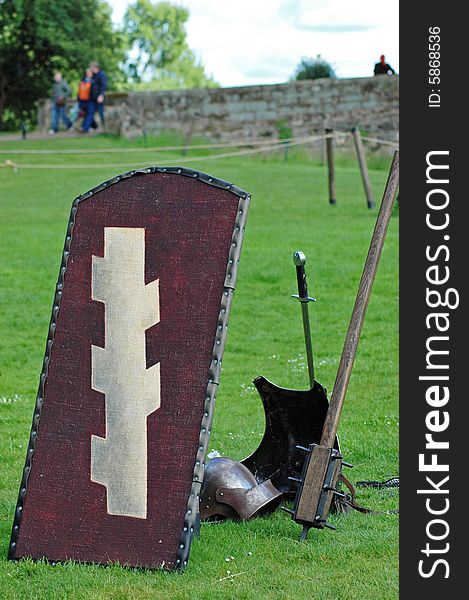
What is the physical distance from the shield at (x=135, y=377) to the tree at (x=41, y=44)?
30817 mm

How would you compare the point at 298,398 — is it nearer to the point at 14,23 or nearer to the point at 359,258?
the point at 359,258

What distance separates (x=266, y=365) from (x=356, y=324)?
3890mm

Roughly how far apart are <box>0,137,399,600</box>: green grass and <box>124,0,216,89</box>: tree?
62.3m

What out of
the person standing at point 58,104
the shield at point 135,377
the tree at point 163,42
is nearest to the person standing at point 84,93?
the person standing at point 58,104

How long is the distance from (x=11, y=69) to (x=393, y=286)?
93.0 feet

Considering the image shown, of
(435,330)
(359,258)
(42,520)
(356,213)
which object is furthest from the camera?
(356,213)

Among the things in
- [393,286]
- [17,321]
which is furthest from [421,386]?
[393,286]

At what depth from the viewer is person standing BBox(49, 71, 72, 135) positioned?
26.6m

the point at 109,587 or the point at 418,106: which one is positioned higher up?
the point at 418,106

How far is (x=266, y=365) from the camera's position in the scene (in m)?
7.66

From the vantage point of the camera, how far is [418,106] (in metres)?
3.37

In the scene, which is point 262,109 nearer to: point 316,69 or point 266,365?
point 316,69

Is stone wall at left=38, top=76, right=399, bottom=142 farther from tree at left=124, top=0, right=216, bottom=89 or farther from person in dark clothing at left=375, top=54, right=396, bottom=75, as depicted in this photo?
tree at left=124, top=0, right=216, bottom=89

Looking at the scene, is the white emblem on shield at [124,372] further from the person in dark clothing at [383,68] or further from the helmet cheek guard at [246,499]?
the person in dark clothing at [383,68]
